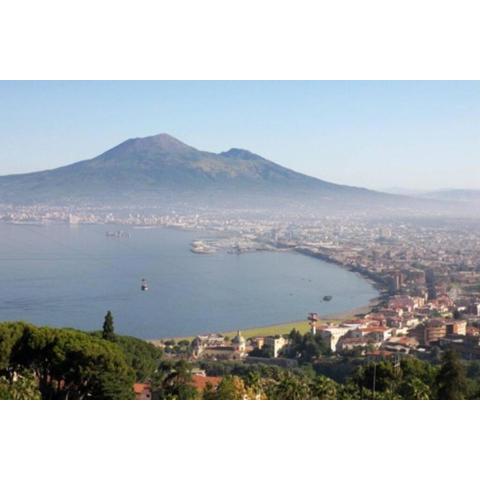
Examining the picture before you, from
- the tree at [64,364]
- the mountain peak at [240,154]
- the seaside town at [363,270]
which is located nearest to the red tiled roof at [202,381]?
the tree at [64,364]

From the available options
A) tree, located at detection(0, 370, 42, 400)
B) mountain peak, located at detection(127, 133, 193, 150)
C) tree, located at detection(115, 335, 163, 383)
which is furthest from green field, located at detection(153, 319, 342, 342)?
tree, located at detection(0, 370, 42, 400)

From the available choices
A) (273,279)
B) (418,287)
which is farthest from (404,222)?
(273,279)

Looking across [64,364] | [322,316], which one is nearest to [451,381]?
[322,316]

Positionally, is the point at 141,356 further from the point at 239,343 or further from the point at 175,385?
the point at 239,343

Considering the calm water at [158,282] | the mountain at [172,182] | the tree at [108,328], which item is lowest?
the tree at [108,328]

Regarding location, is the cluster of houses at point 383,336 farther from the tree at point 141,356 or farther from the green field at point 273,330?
the tree at point 141,356

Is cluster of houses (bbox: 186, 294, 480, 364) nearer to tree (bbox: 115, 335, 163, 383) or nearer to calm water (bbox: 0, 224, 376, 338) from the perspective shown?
calm water (bbox: 0, 224, 376, 338)
